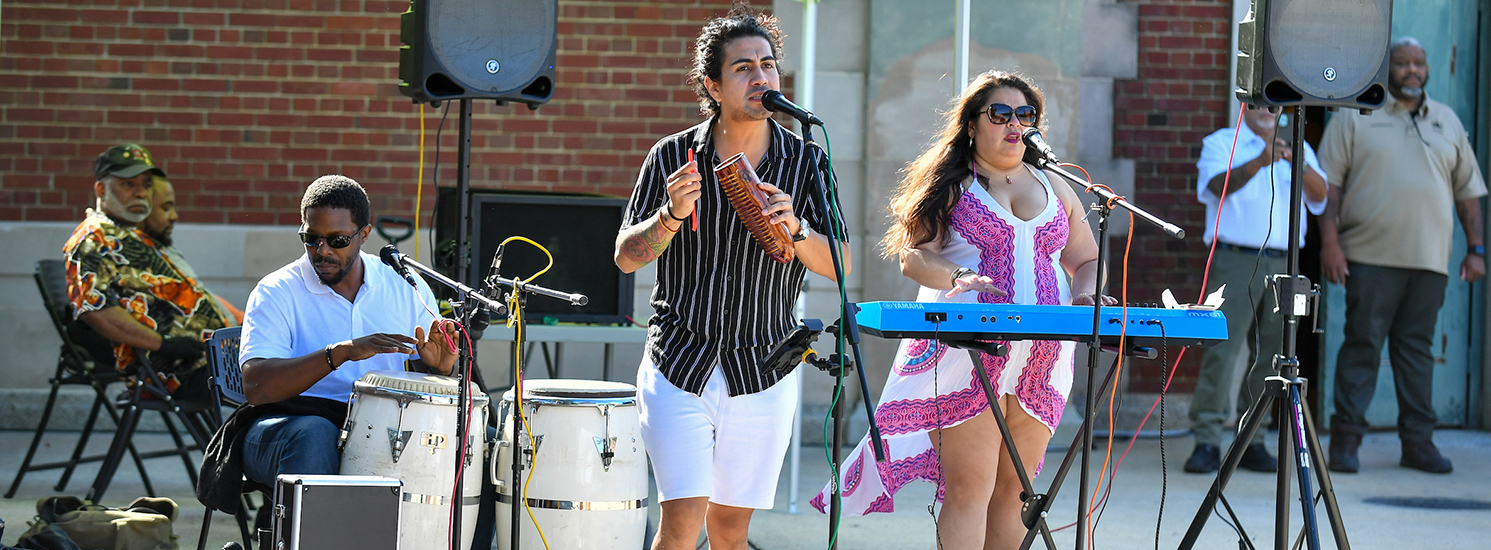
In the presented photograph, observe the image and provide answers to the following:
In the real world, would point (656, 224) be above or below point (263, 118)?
below

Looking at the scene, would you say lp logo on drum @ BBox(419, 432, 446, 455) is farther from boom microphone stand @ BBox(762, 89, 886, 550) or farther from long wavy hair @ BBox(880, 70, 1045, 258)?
long wavy hair @ BBox(880, 70, 1045, 258)

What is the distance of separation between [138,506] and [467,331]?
7.00ft

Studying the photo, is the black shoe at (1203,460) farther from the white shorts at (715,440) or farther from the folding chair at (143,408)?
the folding chair at (143,408)

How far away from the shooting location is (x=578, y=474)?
12.3ft

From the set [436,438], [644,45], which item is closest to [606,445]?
[436,438]

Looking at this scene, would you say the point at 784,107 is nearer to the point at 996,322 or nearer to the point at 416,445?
the point at 996,322

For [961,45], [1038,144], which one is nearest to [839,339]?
[1038,144]

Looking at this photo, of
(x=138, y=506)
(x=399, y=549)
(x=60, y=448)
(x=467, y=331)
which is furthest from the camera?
(x=60, y=448)

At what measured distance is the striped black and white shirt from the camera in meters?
3.12

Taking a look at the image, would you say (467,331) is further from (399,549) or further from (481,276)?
(481,276)

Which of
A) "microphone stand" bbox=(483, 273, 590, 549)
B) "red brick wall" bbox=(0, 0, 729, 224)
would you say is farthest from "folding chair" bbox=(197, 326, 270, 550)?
"red brick wall" bbox=(0, 0, 729, 224)

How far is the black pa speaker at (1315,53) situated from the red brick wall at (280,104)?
3.76m

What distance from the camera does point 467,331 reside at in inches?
129

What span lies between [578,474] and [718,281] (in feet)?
2.96
